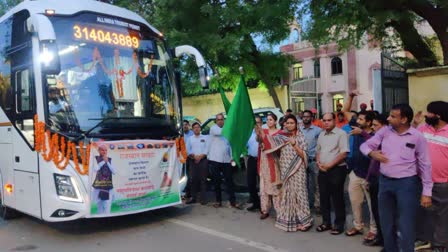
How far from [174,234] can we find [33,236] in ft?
6.78

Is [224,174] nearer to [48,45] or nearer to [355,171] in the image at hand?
[355,171]

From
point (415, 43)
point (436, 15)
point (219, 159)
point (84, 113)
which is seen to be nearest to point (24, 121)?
point (84, 113)

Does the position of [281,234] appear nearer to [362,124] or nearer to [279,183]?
[279,183]

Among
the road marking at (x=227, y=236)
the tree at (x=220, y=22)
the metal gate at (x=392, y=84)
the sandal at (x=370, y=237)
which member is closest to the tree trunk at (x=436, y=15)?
the metal gate at (x=392, y=84)

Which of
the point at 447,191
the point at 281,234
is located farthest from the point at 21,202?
the point at 447,191

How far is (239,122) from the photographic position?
24.2 feet

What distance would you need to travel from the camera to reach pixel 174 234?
21.2 feet

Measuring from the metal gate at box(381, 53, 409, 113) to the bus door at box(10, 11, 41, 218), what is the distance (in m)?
6.80

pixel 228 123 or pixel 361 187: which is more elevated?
pixel 228 123

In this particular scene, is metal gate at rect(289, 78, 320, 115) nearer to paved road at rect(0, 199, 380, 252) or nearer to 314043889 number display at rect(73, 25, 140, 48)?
paved road at rect(0, 199, 380, 252)

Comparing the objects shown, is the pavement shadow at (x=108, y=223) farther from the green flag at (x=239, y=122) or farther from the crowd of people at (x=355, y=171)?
the green flag at (x=239, y=122)

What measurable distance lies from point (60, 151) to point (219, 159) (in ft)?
9.96

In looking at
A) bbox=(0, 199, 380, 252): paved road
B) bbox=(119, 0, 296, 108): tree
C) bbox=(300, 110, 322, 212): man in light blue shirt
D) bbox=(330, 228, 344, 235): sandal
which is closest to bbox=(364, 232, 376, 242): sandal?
bbox=(0, 199, 380, 252): paved road

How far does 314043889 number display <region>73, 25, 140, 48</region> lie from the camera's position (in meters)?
6.32
